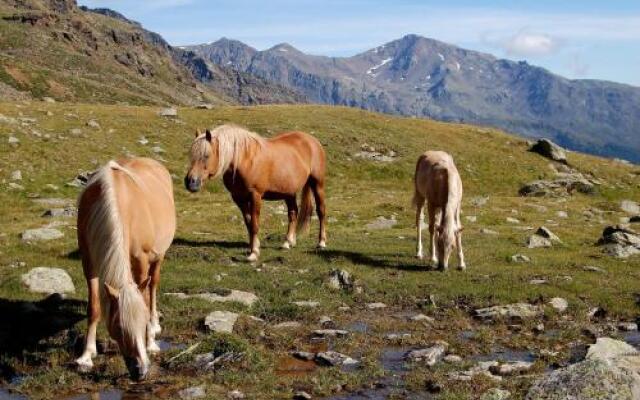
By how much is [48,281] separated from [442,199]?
430 inches

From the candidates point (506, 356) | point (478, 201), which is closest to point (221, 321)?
point (506, 356)

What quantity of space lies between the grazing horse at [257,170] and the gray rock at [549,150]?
4315 centimetres

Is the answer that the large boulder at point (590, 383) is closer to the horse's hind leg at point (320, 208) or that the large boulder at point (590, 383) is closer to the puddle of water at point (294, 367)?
the puddle of water at point (294, 367)

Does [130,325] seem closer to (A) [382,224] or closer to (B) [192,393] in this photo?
(B) [192,393]

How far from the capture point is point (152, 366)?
406 inches

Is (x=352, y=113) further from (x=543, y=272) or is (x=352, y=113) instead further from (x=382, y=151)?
(x=543, y=272)

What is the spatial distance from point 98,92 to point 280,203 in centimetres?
13836

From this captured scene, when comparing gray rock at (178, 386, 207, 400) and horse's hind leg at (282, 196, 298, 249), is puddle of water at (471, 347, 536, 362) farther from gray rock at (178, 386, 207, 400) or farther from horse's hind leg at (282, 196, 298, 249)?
horse's hind leg at (282, 196, 298, 249)

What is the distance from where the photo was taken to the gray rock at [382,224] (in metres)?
28.1

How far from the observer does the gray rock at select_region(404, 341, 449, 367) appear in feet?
36.1

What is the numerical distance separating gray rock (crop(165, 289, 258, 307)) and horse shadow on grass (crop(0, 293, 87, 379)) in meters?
2.21

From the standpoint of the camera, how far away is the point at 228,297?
14.7 metres

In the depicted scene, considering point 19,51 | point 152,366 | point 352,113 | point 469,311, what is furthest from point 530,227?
point 19,51

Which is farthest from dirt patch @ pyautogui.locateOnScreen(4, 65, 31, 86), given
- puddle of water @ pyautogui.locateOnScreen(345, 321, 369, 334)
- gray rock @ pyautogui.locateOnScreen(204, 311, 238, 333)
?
puddle of water @ pyautogui.locateOnScreen(345, 321, 369, 334)
